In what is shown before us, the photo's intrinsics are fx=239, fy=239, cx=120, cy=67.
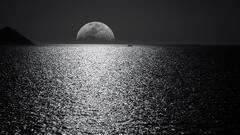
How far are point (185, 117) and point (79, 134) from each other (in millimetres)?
9945

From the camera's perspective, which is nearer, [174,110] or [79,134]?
[79,134]

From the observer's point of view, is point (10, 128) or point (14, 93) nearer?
point (10, 128)

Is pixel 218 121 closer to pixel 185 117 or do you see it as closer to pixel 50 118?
pixel 185 117

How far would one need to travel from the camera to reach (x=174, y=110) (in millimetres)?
24125

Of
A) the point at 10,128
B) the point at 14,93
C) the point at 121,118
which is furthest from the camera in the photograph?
the point at 14,93

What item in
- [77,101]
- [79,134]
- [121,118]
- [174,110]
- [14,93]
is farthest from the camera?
[14,93]

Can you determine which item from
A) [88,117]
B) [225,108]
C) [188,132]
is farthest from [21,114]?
[225,108]

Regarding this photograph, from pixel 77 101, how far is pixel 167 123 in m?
12.3

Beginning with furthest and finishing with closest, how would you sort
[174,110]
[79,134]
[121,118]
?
[174,110], [121,118], [79,134]

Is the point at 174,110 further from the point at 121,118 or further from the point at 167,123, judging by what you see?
the point at 121,118

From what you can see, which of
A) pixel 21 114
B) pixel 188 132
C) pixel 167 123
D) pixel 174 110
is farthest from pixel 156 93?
pixel 21 114

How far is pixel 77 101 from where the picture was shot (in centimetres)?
2830

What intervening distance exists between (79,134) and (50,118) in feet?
16.7

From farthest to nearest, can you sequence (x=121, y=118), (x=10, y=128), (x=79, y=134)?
(x=121, y=118), (x=10, y=128), (x=79, y=134)
